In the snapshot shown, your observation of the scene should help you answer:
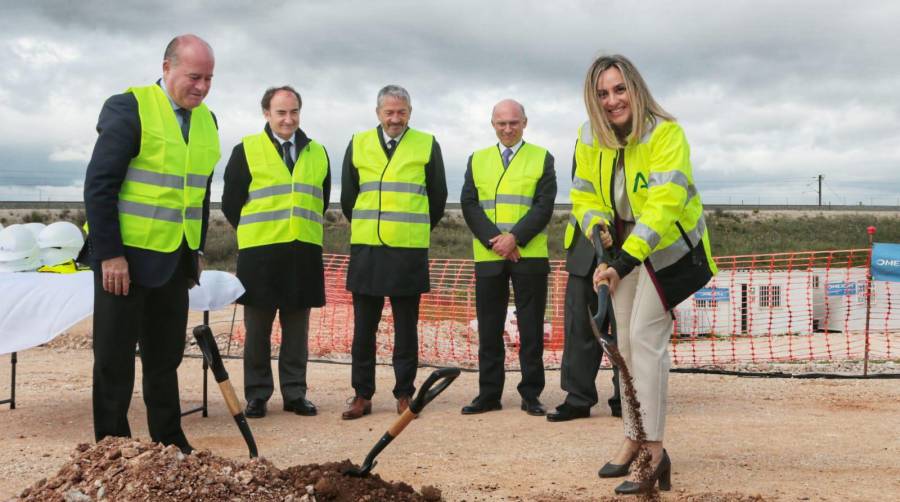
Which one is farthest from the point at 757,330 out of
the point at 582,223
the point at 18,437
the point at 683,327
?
the point at 18,437

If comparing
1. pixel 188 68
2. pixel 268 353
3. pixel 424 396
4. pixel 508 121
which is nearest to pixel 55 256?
pixel 268 353

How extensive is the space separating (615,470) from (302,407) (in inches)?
110

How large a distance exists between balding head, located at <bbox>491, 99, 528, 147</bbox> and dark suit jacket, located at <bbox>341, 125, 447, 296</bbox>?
0.50m

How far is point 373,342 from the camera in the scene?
6391 mm

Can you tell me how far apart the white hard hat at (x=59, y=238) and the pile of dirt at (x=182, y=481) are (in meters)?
3.78

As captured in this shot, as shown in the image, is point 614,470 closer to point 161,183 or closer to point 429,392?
point 429,392

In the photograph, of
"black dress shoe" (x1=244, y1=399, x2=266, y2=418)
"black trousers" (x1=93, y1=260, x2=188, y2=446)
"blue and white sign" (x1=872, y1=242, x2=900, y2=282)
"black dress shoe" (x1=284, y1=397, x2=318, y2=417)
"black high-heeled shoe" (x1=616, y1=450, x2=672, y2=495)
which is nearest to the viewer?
"black high-heeled shoe" (x1=616, y1=450, x2=672, y2=495)

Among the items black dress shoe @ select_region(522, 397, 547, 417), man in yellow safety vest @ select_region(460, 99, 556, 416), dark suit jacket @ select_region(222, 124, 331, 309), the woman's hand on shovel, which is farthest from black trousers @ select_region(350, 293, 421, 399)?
the woman's hand on shovel

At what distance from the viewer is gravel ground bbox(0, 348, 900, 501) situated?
448 centimetres

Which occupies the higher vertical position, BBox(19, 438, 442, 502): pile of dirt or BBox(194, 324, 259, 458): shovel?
BBox(194, 324, 259, 458): shovel

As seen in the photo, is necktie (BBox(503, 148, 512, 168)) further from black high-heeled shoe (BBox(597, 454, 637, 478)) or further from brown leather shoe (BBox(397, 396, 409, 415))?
black high-heeled shoe (BBox(597, 454, 637, 478))

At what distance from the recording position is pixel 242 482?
11.5 ft

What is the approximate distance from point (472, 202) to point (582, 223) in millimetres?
2063

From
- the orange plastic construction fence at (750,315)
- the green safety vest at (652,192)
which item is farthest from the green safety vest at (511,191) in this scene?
the orange plastic construction fence at (750,315)
